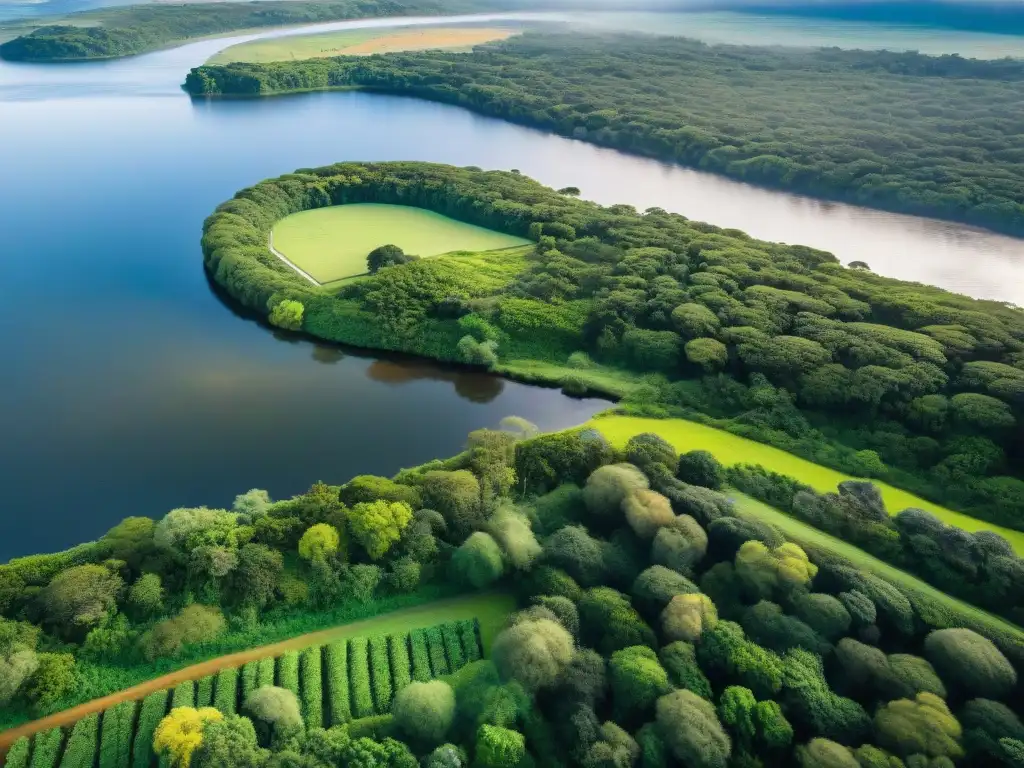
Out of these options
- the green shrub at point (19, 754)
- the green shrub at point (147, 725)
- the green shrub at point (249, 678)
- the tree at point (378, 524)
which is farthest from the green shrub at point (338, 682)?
the green shrub at point (19, 754)

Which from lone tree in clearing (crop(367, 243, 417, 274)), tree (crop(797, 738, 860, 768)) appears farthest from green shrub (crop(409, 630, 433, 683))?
lone tree in clearing (crop(367, 243, 417, 274))

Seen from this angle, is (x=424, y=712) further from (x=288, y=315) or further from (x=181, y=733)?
(x=288, y=315)

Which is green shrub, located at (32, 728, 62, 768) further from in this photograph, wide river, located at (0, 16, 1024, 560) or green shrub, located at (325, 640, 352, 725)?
wide river, located at (0, 16, 1024, 560)

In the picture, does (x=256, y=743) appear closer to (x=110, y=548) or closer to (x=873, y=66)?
(x=110, y=548)

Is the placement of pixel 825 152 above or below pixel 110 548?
above

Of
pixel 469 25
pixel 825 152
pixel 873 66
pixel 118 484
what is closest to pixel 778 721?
pixel 118 484

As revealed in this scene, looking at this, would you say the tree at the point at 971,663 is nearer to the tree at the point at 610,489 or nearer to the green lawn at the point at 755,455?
the green lawn at the point at 755,455

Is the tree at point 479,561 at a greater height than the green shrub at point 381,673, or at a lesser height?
greater
